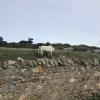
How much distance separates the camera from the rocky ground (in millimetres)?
9930

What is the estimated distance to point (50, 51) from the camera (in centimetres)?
1169

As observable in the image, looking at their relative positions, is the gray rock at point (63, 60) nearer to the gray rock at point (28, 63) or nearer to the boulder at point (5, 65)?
the gray rock at point (28, 63)

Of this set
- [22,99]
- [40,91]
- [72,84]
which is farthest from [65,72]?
[22,99]

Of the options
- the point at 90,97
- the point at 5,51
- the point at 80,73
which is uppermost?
the point at 5,51

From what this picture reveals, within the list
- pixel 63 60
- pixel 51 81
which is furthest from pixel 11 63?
pixel 63 60

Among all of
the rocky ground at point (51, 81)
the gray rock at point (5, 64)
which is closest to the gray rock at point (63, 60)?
the rocky ground at point (51, 81)

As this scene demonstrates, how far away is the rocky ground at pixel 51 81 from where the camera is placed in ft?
32.6

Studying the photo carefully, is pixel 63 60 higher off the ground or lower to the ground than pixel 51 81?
higher

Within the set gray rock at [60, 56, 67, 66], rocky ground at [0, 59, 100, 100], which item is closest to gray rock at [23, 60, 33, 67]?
rocky ground at [0, 59, 100, 100]

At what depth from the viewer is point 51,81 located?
11008 mm

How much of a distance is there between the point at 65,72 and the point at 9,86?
8.03 feet

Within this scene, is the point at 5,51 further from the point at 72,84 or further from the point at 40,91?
the point at 72,84

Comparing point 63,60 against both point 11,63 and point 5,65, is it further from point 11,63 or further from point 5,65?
point 5,65

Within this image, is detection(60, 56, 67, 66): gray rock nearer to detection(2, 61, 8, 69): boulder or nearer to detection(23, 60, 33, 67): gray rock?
detection(23, 60, 33, 67): gray rock
